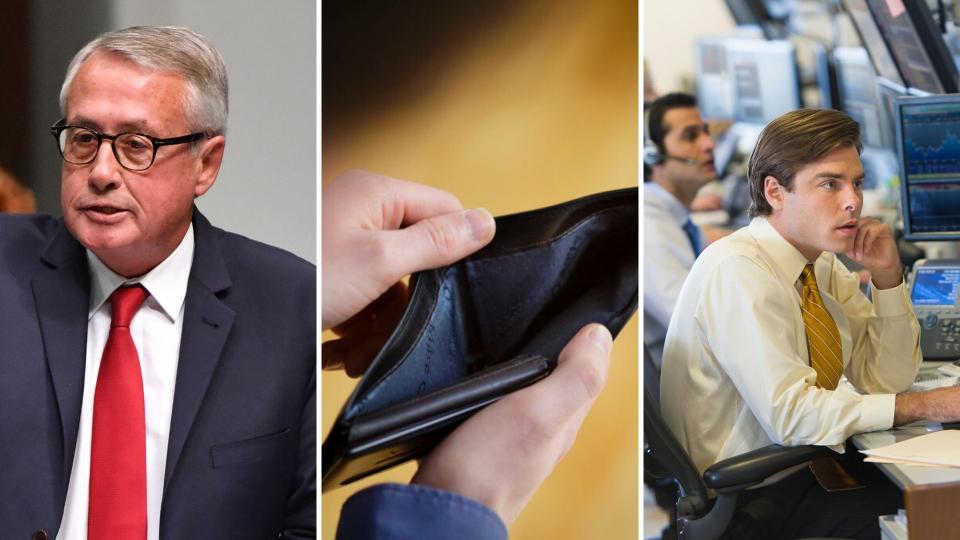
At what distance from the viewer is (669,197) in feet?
9.34

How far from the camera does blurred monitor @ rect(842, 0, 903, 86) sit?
2.80 meters

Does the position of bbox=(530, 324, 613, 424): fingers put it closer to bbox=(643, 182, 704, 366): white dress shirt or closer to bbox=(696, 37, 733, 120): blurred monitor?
bbox=(643, 182, 704, 366): white dress shirt

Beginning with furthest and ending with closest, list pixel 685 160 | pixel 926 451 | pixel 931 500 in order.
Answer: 1. pixel 685 160
2. pixel 926 451
3. pixel 931 500

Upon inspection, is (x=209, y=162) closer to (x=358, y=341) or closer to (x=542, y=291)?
(x=358, y=341)

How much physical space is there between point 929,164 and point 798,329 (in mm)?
582

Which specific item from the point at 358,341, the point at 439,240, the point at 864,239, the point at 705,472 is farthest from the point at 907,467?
the point at 358,341

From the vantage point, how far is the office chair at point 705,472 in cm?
271

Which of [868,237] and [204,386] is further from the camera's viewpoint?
[868,237]

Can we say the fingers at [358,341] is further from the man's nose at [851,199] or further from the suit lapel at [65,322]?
the man's nose at [851,199]

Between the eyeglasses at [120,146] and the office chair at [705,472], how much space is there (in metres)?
1.44

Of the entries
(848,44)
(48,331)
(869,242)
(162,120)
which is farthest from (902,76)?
(48,331)

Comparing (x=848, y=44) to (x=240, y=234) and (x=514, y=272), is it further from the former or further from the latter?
(x=240, y=234)

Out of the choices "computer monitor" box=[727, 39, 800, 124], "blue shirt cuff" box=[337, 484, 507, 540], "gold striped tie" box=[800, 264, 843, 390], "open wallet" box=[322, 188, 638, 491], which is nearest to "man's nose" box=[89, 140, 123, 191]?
"open wallet" box=[322, 188, 638, 491]

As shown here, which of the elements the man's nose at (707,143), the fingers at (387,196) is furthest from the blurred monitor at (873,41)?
the fingers at (387,196)
